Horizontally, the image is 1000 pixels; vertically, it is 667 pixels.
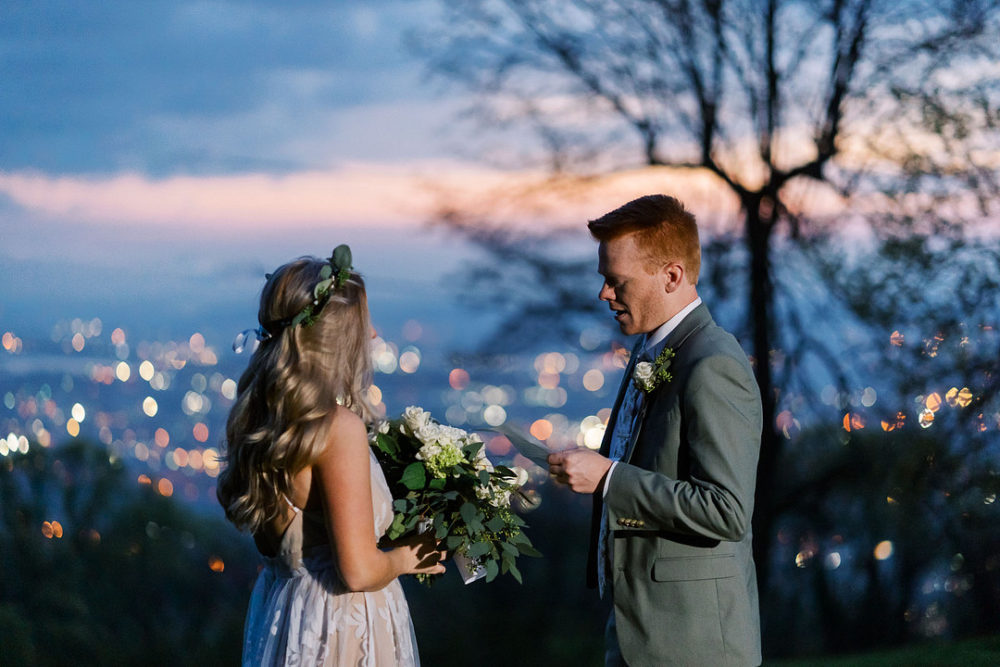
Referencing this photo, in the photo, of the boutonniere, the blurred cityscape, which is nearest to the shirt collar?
the boutonniere

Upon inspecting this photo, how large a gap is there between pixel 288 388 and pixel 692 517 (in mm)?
1159

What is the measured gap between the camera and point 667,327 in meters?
3.05

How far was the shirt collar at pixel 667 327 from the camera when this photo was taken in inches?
119

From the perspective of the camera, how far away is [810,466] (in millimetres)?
7438

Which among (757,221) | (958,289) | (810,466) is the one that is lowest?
(810,466)

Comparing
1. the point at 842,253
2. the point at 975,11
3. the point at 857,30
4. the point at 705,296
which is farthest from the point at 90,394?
the point at 975,11

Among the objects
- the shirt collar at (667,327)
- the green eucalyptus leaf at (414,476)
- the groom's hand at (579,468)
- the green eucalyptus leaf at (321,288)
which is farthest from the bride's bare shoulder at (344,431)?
the shirt collar at (667,327)

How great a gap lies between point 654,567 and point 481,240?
4892mm

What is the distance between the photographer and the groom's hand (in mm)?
2746

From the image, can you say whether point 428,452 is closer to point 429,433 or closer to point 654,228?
point 429,433

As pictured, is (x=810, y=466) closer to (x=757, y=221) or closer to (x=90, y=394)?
(x=757, y=221)

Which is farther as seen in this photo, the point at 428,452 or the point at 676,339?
the point at 676,339

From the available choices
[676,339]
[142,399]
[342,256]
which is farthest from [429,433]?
[142,399]

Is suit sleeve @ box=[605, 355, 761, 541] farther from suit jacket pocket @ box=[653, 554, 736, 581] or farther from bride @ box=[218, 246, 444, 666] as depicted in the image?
bride @ box=[218, 246, 444, 666]
